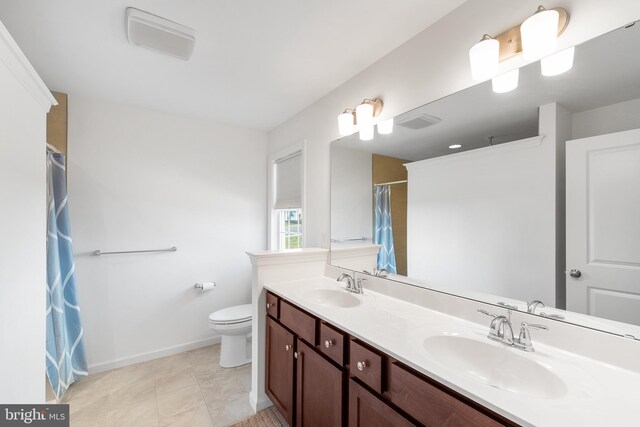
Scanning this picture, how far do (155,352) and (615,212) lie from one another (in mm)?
3326

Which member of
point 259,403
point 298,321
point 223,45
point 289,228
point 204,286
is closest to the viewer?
point 298,321

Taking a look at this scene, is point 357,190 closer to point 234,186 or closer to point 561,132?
point 561,132

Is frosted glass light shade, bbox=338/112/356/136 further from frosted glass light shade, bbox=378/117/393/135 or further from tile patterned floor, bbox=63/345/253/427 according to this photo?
tile patterned floor, bbox=63/345/253/427

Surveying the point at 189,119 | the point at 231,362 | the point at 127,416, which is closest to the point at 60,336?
the point at 127,416

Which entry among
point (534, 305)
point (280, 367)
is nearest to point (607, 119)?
point (534, 305)

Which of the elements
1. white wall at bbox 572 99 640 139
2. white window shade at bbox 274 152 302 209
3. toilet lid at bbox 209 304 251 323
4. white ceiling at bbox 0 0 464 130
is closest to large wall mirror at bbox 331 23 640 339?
white wall at bbox 572 99 640 139

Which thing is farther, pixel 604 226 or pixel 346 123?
pixel 346 123

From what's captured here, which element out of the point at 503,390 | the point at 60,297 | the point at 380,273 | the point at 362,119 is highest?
the point at 362,119

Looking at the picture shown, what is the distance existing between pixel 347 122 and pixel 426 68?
2.00 ft

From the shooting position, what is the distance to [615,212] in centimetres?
92

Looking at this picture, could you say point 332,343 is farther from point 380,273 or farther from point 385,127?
point 385,127

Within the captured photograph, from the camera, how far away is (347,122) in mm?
1945

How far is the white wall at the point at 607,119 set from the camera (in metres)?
0.89

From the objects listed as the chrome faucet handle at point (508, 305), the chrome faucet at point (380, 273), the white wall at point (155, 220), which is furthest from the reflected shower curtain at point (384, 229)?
the white wall at point (155, 220)
